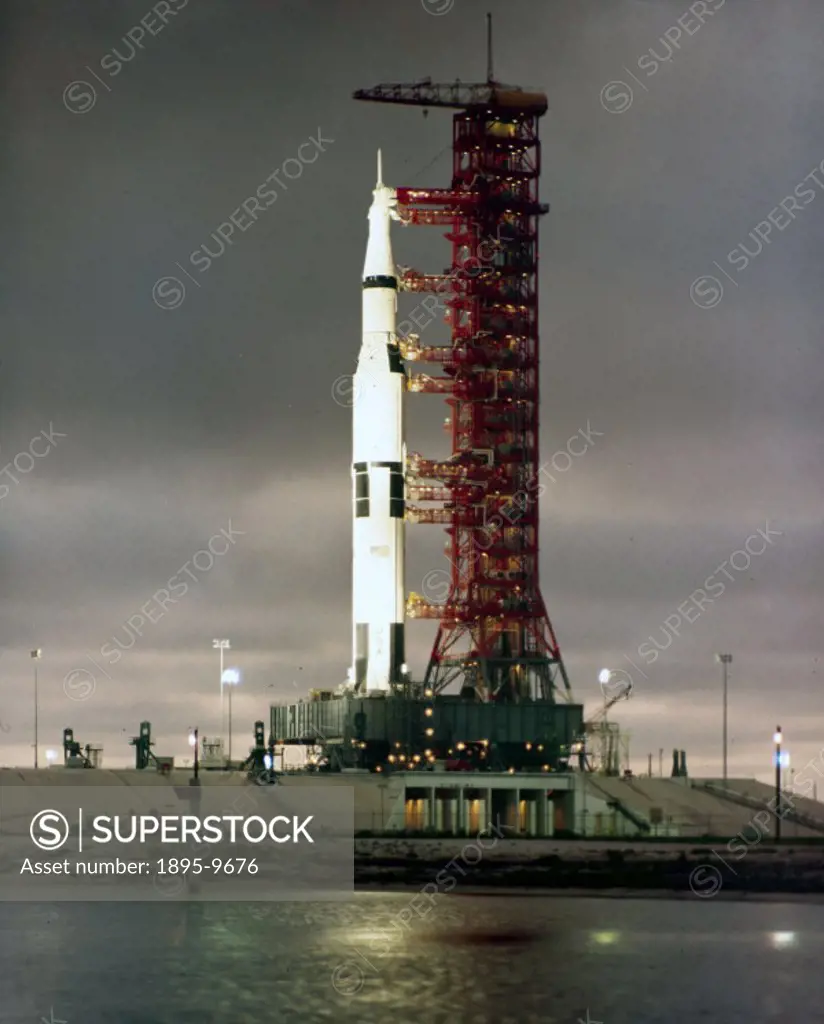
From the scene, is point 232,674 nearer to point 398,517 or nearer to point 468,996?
point 398,517

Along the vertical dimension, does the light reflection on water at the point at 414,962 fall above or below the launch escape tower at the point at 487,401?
below

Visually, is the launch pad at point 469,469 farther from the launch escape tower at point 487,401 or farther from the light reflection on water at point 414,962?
the light reflection on water at point 414,962

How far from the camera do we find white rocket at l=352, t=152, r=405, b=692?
168m

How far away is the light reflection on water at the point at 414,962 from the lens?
98375mm

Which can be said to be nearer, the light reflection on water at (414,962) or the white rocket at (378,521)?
the light reflection on water at (414,962)

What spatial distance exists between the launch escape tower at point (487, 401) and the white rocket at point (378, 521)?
8.19 feet

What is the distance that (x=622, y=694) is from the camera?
16962cm

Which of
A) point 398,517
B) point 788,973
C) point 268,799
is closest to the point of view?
point 788,973

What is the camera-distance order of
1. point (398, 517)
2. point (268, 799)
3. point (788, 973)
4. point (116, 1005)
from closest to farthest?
point (116, 1005) → point (788, 973) → point (268, 799) → point (398, 517)

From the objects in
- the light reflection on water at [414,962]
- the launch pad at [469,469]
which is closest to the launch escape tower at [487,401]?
the launch pad at [469,469]

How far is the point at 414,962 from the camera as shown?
111m

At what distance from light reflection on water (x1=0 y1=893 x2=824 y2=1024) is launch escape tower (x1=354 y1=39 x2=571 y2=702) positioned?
110 ft

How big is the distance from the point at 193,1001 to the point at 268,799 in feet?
190

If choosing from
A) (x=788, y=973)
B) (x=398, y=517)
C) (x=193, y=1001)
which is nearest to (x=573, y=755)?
(x=398, y=517)
